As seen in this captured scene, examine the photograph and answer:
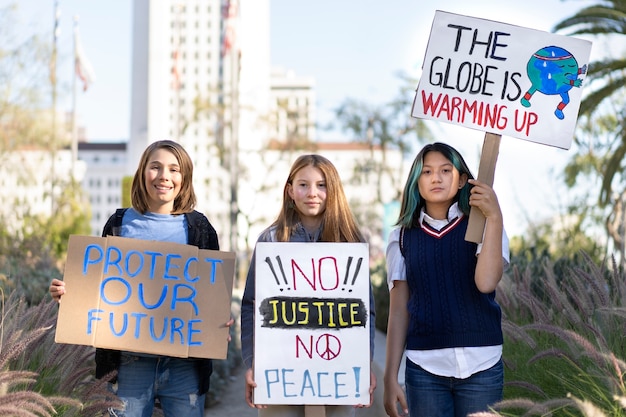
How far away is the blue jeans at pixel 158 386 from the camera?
4.31 meters

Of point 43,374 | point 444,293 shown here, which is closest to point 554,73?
point 444,293

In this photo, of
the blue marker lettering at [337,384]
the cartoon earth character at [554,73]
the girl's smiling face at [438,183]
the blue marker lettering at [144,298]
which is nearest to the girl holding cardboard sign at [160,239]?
the blue marker lettering at [144,298]

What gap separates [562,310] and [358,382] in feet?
5.18

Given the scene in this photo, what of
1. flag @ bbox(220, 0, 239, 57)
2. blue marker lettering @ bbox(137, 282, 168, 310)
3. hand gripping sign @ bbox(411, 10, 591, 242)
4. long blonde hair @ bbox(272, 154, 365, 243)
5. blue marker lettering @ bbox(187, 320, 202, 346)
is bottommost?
blue marker lettering @ bbox(187, 320, 202, 346)

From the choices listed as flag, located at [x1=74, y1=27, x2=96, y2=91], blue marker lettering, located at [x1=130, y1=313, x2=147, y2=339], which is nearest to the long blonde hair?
blue marker lettering, located at [x1=130, y1=313, x2=147, y2=339]

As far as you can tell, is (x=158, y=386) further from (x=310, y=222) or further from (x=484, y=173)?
(x=484, y=173)

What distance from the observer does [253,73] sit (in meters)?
116

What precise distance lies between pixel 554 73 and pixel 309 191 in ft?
4.23

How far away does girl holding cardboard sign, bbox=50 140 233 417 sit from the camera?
14.2 ft

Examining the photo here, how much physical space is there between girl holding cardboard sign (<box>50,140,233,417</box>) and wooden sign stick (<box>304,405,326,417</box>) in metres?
0.54

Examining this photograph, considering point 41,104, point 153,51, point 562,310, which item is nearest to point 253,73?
point 153,51

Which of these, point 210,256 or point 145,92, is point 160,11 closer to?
point 145,92

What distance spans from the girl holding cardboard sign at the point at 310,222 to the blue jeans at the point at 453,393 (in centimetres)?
27

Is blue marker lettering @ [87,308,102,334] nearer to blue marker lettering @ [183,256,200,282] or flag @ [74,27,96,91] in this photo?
blue marker lettering @ [183,256,200,282]
